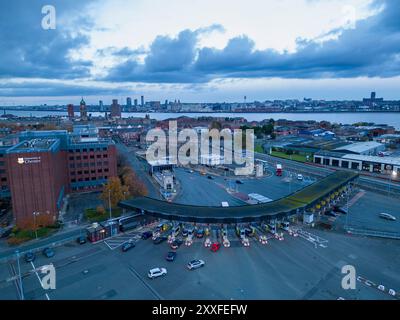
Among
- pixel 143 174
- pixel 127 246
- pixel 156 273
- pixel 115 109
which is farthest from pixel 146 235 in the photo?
pixel 115 109

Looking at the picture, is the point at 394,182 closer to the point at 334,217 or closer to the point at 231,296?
the point at 334,217

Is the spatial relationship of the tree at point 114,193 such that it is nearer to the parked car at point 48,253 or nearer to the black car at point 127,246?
the black car at point 127,246

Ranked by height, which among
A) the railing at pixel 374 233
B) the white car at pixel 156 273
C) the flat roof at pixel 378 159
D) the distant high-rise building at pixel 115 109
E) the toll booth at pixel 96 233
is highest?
the distant high-rise building at pixel 115 109

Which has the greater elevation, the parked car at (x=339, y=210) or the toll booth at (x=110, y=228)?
the toll booth at (x=110, y=228)

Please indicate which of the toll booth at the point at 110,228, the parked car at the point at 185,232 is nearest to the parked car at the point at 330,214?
the parked car at the point at 185,232

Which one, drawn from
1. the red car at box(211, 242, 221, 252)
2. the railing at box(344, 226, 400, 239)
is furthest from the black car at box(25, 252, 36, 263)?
the railing at box(344, 226, 400, 239)

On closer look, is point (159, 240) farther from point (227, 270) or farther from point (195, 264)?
point (227, 270)
